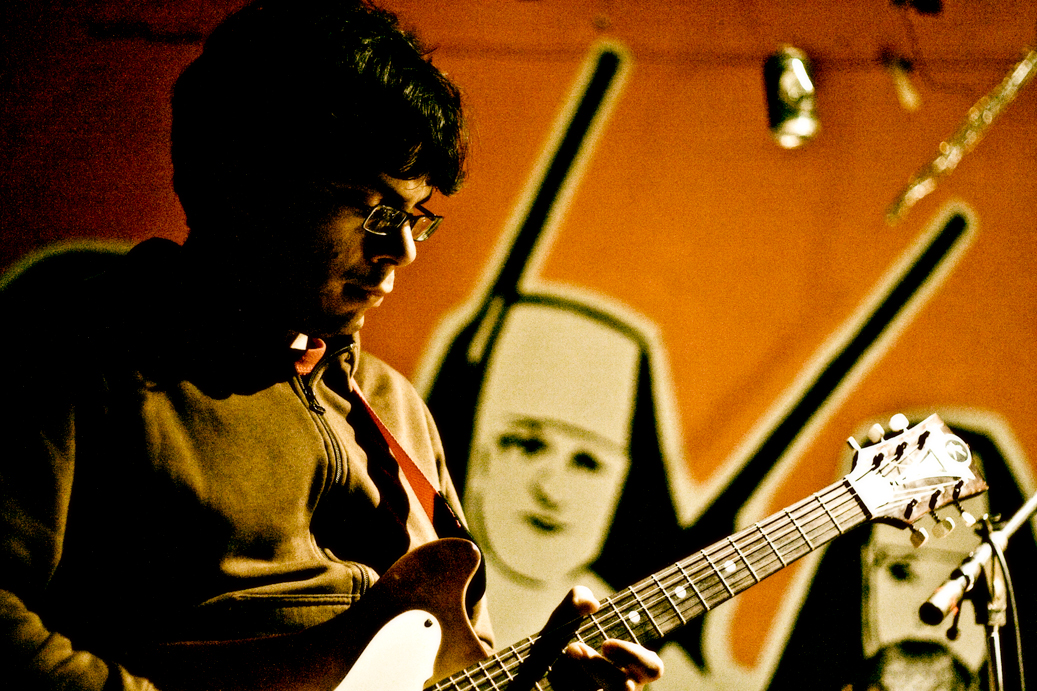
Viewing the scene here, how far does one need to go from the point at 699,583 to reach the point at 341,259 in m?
1.00

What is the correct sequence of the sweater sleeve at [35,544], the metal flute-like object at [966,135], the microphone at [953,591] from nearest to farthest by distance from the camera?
the sweater sleeve at [35,544] → the microphone at [953,591] → the metal flute-like object at [966,135]

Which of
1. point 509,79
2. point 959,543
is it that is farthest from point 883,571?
point 509,79

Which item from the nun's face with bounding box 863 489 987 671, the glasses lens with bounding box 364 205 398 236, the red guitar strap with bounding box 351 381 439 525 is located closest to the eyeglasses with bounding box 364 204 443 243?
the glasses lens with bounding box 364 205 398 236

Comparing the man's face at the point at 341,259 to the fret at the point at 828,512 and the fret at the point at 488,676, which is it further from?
the fret at the point at 828,512

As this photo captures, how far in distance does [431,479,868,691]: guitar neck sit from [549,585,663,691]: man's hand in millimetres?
50

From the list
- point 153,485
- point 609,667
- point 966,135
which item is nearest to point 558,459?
point 609,667

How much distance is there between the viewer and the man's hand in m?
1.20

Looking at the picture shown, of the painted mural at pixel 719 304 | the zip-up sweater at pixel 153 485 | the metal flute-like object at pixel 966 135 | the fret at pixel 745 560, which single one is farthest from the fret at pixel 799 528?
the metal flute-like object at pixel 966 135

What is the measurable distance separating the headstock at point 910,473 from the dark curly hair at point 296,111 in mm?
1202

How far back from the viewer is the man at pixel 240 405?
1.10 m

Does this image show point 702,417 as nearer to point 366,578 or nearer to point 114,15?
point 366,578

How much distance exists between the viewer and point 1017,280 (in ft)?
7.53

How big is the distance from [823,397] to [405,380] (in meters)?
1.43

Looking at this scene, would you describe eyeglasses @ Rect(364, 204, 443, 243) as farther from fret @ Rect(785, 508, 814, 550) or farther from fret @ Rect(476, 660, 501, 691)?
fret @ Rect(785, 508, 814, 550)
